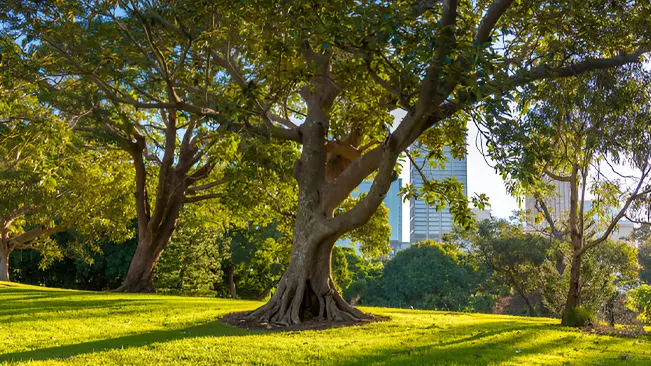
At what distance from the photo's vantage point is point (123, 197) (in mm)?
24281

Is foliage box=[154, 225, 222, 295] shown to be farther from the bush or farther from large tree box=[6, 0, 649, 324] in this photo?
the bush

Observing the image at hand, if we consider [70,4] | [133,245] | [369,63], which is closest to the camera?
[369,63]

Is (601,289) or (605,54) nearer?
(605,54)

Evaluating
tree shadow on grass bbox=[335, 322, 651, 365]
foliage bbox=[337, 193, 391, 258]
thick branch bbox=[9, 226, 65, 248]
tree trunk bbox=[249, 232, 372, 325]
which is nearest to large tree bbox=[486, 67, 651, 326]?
tree shadow on grass bbox=[335, 322, 651, 365]

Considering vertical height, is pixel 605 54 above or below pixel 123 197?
above

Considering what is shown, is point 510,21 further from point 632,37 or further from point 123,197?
point 123,197

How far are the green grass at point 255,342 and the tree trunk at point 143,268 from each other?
6.35 metres

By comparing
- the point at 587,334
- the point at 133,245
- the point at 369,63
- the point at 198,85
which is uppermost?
the point at 198,85

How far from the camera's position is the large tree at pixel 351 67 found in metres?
8.20

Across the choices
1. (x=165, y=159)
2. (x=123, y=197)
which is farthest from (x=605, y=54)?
(x=123, y=197)

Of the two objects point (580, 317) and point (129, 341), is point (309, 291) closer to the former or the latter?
point (129, 341)

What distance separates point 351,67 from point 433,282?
40.1 metres

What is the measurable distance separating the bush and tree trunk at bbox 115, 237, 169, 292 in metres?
14.9

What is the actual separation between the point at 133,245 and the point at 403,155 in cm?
2728
